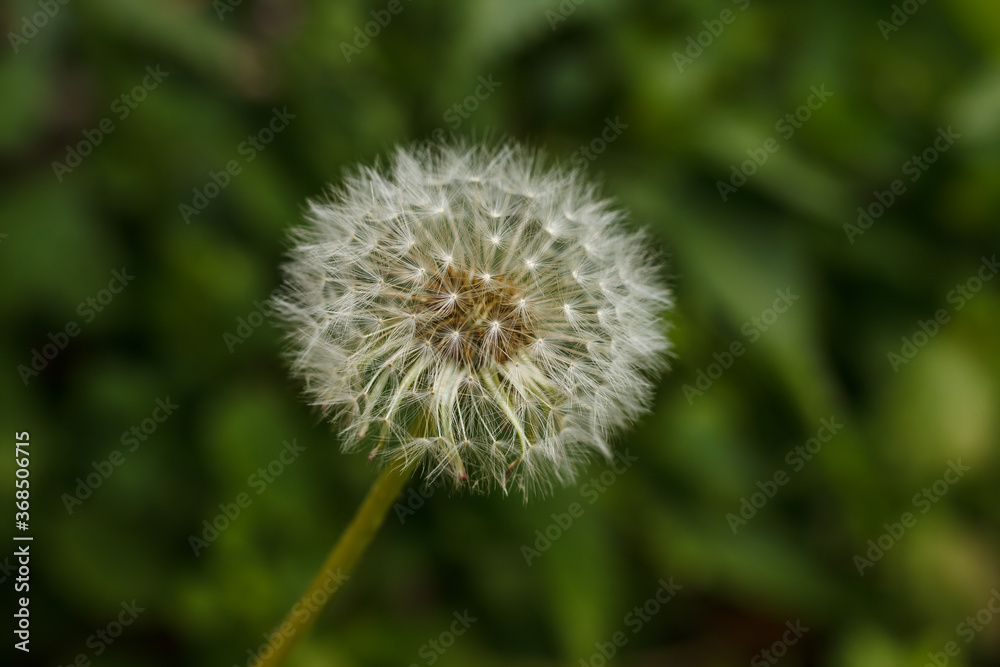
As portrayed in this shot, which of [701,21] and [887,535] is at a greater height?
[701,21]

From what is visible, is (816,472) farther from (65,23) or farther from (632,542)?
(65,23)

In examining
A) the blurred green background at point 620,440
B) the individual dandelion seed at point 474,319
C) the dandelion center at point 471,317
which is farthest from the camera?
the blurred green background at point 620,440

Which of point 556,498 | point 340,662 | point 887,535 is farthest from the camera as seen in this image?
point 887,535

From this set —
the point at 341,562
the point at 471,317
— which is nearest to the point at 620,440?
the point at 471,317

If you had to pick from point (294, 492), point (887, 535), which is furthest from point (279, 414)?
point (887, 535)

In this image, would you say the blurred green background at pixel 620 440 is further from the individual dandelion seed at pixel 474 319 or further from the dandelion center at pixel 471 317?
the dandelion center at pixel 471 317

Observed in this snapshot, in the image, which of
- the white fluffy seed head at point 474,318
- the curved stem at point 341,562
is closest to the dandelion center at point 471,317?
the white fluffy seed head at point 474,318

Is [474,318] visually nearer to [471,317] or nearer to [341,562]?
[471,317]
